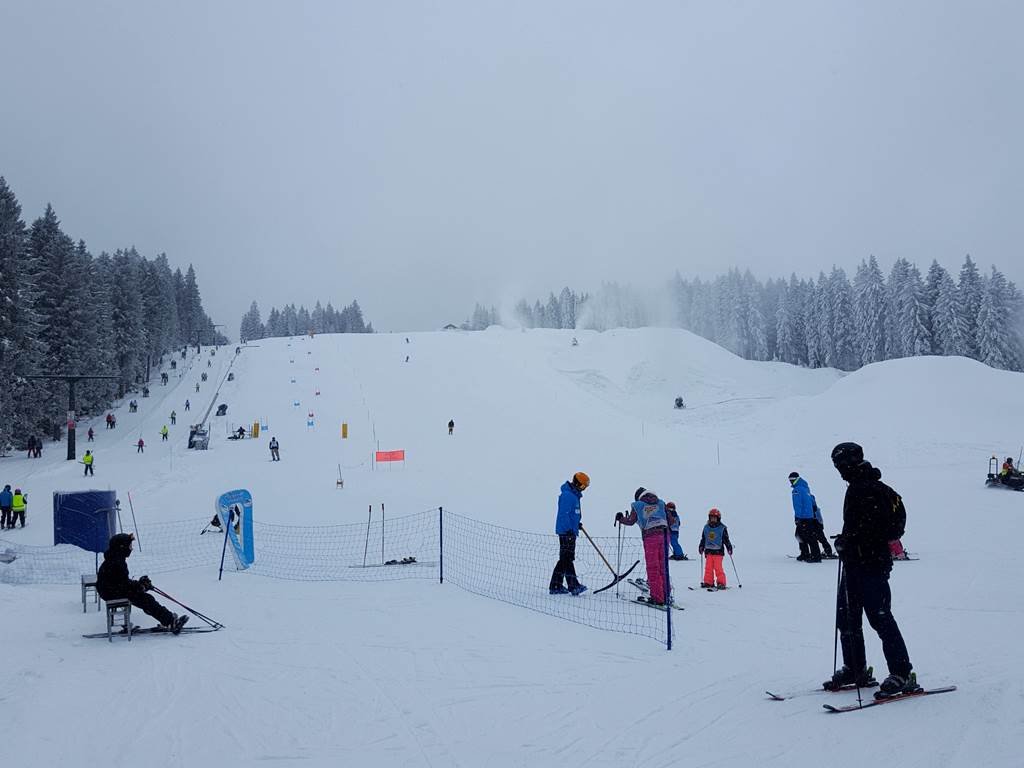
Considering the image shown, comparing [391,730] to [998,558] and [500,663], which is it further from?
[998,558]

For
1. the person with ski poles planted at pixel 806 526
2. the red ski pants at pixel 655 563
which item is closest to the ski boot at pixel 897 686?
the red ski pants at pixel 655 563

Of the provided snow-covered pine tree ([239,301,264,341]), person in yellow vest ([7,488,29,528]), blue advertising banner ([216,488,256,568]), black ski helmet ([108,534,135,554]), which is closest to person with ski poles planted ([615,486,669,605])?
black ski helmet ([108,534,135,554])

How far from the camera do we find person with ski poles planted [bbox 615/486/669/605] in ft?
30.2

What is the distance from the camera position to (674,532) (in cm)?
1376

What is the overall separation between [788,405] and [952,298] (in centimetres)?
3804

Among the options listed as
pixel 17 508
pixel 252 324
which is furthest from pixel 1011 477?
pixel 252 324

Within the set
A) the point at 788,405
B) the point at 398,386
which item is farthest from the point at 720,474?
the point at 398,386

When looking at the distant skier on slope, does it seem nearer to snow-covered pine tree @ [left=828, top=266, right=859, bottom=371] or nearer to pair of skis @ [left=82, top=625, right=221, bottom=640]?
pair of skis @ [left=82, top=625, right=221, bottom=640]

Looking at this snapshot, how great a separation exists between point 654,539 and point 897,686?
4.42m

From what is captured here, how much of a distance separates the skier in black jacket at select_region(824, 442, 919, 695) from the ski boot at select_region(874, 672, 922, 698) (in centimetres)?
7

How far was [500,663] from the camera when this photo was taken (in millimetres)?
6922

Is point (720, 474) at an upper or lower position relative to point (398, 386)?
lower

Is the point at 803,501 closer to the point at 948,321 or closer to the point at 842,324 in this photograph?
the point at 948,321

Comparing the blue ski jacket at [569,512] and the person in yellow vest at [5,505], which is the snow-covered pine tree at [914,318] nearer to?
the blue ski jacket at [569,512]
